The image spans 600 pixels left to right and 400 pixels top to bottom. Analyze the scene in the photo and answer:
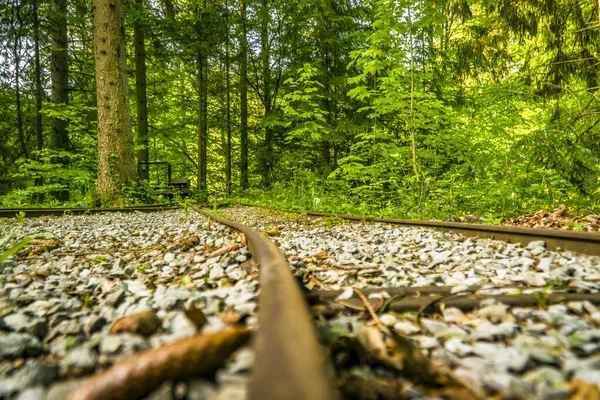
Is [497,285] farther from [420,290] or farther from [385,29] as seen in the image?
[385,29]

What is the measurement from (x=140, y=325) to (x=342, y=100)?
11.8 metres

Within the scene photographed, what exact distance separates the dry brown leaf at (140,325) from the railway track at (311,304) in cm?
39

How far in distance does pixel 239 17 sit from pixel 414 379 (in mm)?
15626

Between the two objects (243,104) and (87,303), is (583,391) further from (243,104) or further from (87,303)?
(243,104)

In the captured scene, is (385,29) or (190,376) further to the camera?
(385,29)

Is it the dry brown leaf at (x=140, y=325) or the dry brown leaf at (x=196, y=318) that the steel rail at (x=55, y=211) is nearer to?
the dry brown leaf at (x=140, y=325)

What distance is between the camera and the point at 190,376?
796 mm

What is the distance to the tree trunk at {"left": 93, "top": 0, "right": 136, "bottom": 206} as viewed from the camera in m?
8.09

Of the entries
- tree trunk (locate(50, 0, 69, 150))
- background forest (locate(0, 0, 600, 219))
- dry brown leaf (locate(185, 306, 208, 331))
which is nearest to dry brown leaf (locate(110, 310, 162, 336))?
dry brown leaf (locate(185, 306, 208, 331))

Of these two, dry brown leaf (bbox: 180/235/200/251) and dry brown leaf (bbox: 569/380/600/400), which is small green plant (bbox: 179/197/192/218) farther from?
dry brown leaf (bbox: 569/380/600/400)

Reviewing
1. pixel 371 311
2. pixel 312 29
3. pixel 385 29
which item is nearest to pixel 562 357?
pixel 371 311

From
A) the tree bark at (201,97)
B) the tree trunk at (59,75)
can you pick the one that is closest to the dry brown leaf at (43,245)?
the tree bark at (201,97)

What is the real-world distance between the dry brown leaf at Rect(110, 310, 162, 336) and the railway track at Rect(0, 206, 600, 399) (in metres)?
0.39

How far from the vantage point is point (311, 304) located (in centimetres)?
138
